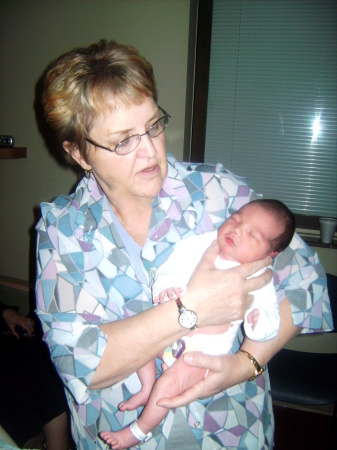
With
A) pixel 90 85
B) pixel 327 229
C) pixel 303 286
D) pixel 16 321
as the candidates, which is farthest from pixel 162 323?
pixel 327 229

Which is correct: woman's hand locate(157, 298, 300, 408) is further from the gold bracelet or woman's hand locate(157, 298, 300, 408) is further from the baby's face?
the baby's face

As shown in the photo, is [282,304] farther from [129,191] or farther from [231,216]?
[129,191]

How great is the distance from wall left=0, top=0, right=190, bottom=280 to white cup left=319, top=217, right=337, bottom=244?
1425mm

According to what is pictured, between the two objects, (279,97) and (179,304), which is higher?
(279,97)

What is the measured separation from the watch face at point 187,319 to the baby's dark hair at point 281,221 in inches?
18.3

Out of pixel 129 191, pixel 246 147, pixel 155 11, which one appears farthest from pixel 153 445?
pixel 155 11

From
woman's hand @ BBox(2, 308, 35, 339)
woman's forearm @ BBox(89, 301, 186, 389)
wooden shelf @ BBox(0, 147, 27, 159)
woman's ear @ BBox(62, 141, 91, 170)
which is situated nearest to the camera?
woman's forearm @ BBox(89, 301, 186, 389)

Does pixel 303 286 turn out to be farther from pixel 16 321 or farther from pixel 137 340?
pixel 16 321

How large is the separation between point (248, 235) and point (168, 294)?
1.35 feet

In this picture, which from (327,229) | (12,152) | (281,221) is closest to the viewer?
(281,221)

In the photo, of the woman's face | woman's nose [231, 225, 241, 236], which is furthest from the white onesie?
the woman's face

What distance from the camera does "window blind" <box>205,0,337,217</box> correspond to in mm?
2609

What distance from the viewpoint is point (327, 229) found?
252 centimetres

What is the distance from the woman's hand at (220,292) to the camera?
3.44ft
